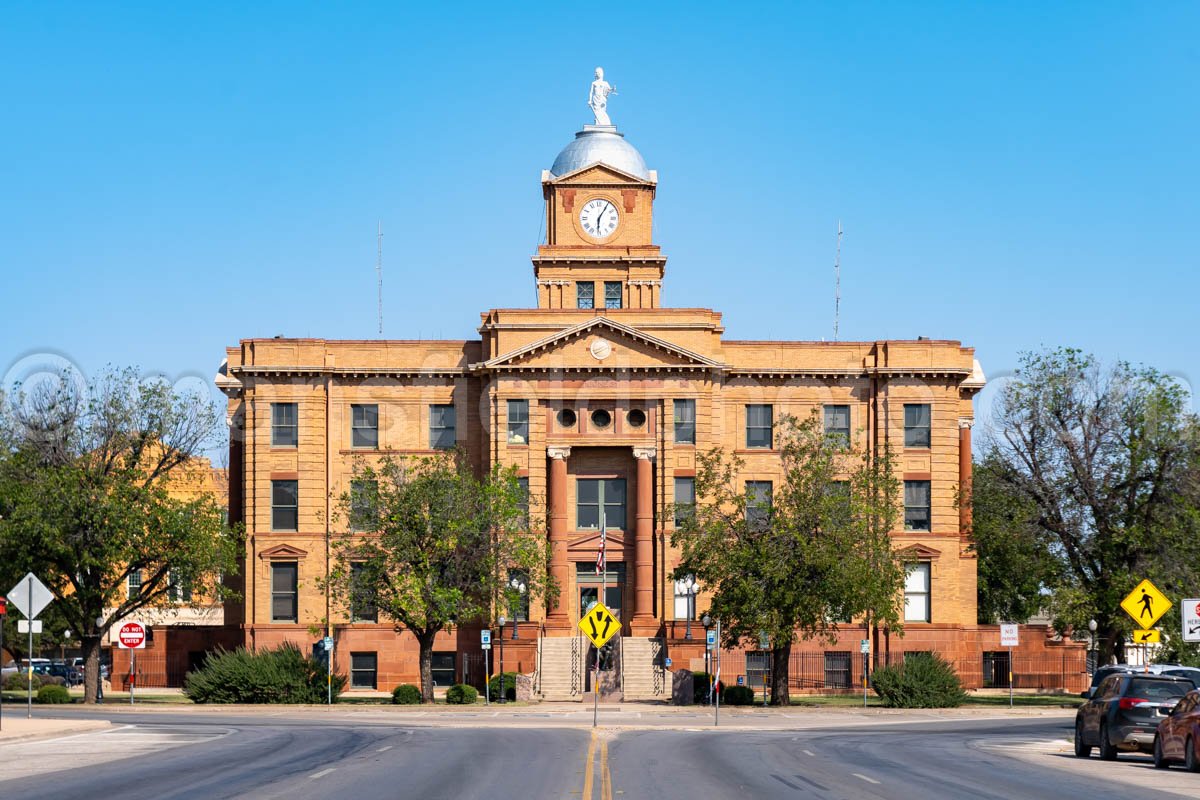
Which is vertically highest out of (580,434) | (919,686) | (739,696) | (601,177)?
(601,177)

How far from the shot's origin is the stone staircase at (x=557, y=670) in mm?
61938

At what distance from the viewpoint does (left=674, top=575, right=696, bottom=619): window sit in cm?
6446

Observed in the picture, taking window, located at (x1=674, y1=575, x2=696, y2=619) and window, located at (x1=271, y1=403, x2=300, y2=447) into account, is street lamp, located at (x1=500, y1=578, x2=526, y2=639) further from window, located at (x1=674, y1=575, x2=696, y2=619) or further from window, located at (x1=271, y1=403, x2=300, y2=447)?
window, located at (x1=271, y1=403, x2=300, y2=447)

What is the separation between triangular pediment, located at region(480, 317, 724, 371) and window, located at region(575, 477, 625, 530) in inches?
192

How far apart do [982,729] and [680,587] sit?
22.1 m

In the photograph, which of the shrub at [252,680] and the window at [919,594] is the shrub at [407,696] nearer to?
the shrub at [252,680]

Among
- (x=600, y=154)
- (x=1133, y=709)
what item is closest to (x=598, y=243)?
(x=600, y=154)

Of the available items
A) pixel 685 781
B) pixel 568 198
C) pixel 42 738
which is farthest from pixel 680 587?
pixel 685 781

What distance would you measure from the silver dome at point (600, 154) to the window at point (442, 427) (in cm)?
1275

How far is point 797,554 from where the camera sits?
184 ft

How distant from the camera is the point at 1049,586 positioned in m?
61.7

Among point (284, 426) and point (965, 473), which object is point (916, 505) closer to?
point (965, 473)

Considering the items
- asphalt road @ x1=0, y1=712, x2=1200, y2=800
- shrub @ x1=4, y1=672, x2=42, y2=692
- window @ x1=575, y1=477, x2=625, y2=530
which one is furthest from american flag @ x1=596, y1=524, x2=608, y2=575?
shrub @ x1=4, y1=672, x2=42, y2=692

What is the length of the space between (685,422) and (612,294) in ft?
28.4
